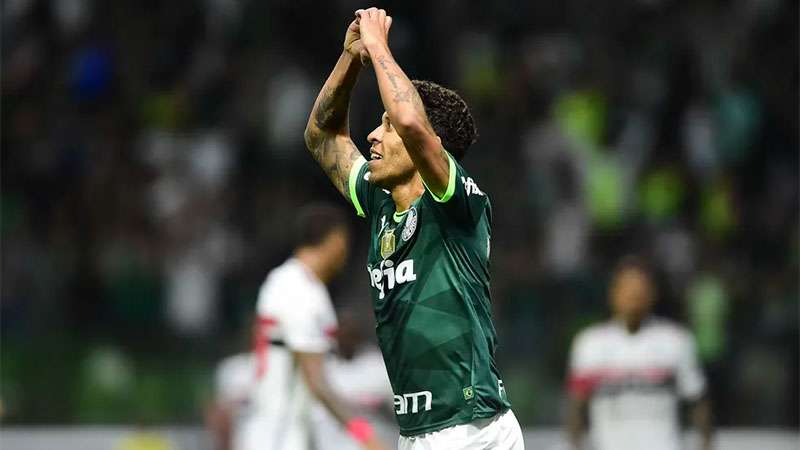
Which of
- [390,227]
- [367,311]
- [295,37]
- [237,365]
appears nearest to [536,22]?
[295,37]

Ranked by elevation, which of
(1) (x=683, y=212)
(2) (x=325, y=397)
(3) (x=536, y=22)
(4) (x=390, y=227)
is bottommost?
(2) (x=325, y=397)

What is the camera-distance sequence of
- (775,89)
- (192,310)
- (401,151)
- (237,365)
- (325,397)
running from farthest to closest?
(775,89) < (192,310) < (237,365) < (325,397) < (401,151)

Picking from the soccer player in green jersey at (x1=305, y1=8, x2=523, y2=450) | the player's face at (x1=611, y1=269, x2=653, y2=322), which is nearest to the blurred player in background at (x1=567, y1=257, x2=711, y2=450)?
the player's face at (x1=611, y1=269, x2=653, y2=322)

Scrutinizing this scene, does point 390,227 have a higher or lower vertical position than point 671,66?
lower

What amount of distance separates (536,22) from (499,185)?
7.38 feet

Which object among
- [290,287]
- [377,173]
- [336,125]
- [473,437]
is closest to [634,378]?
[290,287]

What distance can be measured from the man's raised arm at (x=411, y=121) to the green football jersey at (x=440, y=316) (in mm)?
156

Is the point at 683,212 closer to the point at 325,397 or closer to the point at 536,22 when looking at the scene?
the point at 536,22

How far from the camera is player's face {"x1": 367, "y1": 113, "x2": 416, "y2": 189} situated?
5113mm

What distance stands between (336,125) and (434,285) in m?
0.93

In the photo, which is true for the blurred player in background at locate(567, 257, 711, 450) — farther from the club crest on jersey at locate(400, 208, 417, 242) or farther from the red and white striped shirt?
the club crest on jersey at locate(400, 208, 417, 242)

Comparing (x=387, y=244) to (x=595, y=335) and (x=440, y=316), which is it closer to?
(x=440, y=316)

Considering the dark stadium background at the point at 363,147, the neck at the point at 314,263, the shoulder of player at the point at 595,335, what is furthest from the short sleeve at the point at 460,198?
the dark stadium background at the point at 363,147

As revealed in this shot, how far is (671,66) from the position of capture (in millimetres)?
13547
